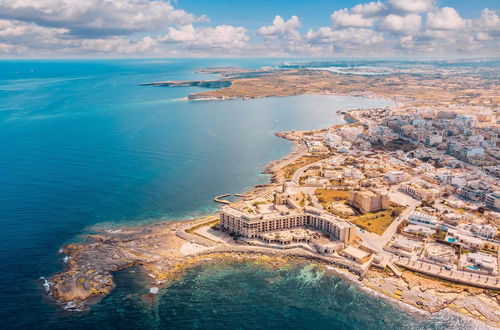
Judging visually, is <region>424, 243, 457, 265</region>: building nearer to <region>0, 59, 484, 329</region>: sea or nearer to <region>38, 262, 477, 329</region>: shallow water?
<region>0, 59, 484, 329</region>: sea

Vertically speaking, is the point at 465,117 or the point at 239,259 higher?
the point at 465,117

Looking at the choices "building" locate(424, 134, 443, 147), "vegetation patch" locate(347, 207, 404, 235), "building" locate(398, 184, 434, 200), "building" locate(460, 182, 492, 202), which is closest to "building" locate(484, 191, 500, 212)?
"building" locate(460, 182, 492, 202)

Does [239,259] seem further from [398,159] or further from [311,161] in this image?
[398,159]

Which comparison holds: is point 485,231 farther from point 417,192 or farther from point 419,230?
point 417,192

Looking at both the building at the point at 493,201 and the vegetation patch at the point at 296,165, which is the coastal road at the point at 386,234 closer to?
the building at the point at 493,201

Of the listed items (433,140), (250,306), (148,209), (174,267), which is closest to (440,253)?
(250,306)

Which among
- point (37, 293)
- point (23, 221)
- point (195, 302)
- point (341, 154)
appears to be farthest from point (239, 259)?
point (341, 154)

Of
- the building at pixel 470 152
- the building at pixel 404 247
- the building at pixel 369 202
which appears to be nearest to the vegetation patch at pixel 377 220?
the building at pixel 369 202
